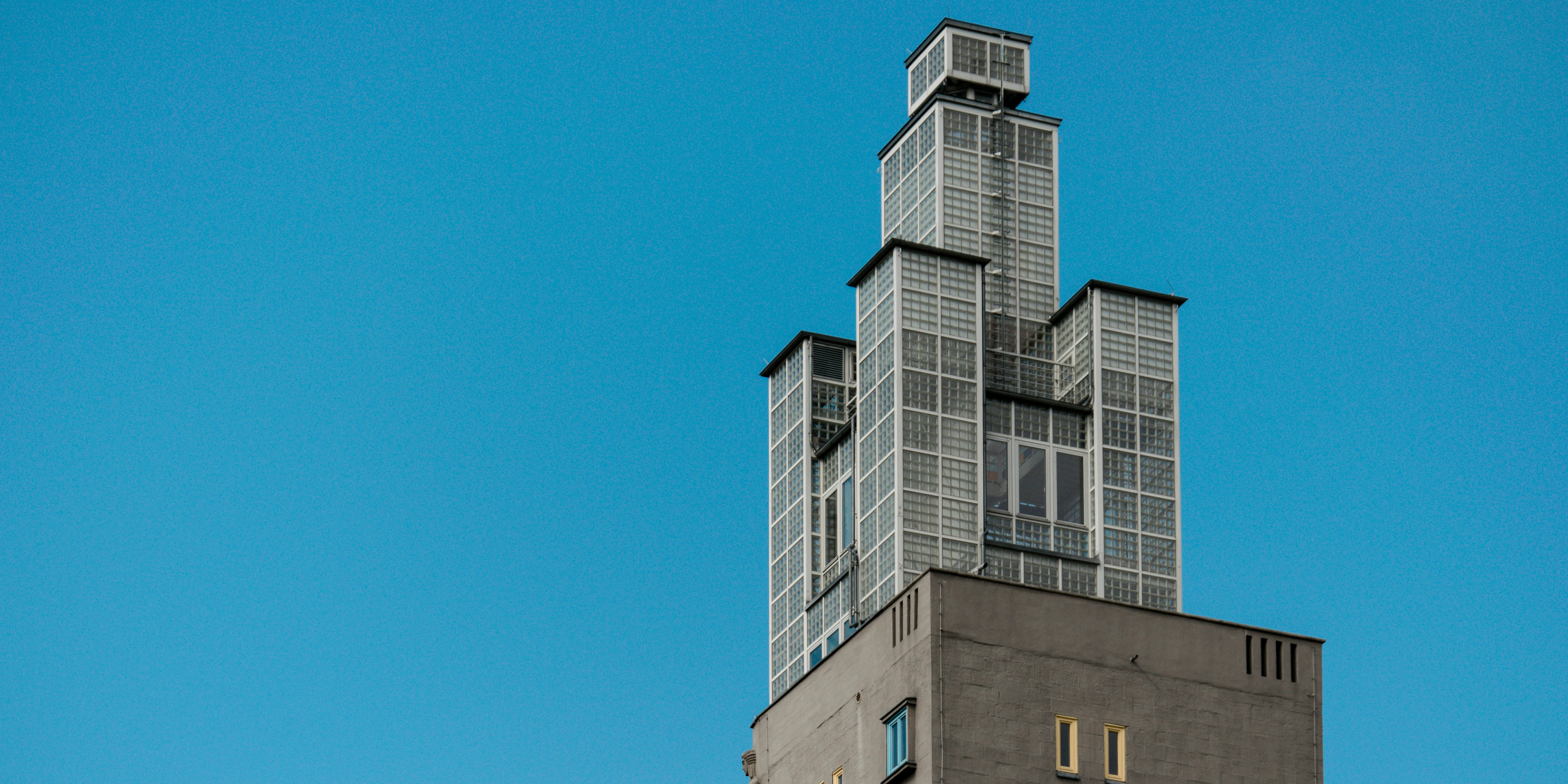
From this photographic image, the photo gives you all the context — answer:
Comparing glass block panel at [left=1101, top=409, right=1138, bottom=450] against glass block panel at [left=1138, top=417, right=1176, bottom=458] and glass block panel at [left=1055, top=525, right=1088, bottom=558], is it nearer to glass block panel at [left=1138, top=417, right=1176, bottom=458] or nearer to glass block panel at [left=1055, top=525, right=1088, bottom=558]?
glass block panel at [left=1138, top=417, right=1176, bottom=458]

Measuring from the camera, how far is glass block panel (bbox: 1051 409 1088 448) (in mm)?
84250

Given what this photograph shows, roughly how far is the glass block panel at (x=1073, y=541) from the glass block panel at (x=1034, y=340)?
6584mm

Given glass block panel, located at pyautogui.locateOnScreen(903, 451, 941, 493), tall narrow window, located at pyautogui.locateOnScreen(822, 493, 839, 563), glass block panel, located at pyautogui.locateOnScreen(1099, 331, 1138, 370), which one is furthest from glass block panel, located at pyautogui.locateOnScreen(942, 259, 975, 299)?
tall narrow window, located at pyautogui.locateOnScreen(822, 493, 839, 563)

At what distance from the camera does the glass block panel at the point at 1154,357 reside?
85.6 meters

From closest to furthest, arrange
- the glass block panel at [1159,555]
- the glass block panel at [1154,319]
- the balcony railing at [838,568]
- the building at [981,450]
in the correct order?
the building at [981,450] → the glass block panel at [1159,555] → the balcony railing at [838,568] → the glass block panel at [1154,319]

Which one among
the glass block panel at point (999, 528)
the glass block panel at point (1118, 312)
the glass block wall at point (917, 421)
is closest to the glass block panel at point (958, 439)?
the glass block wall at point (917, 421)

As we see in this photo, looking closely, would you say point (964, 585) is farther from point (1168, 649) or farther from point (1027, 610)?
point (1168, 649)

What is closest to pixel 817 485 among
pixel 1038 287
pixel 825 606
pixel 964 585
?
pixel 825 606

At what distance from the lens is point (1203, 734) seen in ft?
233

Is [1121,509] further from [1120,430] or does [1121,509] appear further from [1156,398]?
[1156,398]

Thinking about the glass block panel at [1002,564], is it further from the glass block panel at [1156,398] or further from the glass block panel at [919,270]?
the glass block panel at [919,270]

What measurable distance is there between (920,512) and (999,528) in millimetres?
3018

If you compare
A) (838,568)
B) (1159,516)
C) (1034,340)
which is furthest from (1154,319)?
(838,568)

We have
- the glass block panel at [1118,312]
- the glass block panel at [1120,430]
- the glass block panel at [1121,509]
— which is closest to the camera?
the glass block panel at [1121,509]
